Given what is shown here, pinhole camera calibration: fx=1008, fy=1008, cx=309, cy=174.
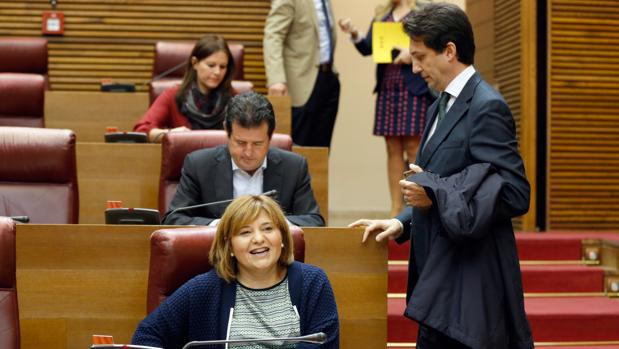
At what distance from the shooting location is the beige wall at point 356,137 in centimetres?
707

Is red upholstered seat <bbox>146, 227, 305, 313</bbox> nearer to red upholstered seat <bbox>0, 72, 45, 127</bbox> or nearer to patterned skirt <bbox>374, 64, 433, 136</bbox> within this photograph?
patterned skirt <bbox>374, 64, 433, 136</bbox>

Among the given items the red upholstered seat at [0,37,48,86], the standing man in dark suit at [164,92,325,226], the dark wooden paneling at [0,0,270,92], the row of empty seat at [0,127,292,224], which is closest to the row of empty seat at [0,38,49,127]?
the red upholstered seat at [0,37,48,86]

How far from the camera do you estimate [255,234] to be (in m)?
2.36

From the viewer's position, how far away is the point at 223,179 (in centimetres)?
326

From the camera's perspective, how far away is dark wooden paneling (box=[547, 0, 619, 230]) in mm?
5668

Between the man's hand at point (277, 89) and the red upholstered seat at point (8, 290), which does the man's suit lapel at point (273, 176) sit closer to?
the red upholstered seat at point (8, 290)

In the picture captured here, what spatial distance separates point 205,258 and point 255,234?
0.54ft

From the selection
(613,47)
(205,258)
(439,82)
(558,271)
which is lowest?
(558,271)

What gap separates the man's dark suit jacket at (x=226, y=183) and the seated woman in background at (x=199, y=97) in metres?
1.07

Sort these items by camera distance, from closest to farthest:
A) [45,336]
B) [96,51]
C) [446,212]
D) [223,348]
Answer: [446,212]
[223,348]
[45,336]
[96,51]

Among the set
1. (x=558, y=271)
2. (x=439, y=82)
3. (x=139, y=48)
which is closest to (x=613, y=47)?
(x=558, y=271)

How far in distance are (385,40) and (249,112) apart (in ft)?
5.31

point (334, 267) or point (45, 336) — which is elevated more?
point (334, 267)

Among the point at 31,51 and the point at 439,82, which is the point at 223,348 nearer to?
the point at 439,82
